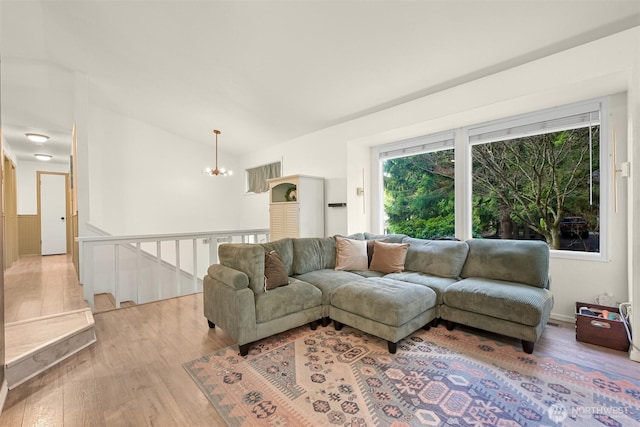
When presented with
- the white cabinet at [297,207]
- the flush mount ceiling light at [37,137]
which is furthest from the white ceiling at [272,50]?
the white cabinet at [297,207]

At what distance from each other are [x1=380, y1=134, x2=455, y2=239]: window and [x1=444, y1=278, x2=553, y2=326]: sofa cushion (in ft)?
4.17

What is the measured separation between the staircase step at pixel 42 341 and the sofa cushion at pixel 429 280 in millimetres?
2776

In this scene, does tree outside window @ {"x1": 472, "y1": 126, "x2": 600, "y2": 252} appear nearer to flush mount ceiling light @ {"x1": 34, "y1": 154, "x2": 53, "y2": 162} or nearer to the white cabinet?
the white cabinet

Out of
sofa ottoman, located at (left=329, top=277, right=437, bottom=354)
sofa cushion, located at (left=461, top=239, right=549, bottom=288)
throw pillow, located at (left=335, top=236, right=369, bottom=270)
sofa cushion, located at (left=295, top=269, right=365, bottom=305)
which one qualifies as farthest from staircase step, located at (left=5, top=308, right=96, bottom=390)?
sofa cushion, located at (left=461, top=239, right=549, bottom=288)

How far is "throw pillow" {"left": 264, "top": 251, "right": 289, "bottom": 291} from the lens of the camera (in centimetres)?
247

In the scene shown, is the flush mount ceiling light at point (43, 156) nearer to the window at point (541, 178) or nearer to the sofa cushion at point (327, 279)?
the sofa cushion at point (327, 279)

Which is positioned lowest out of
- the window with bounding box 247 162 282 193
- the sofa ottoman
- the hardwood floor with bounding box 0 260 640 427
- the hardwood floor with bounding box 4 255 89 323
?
the hardwood floor with bounding box 0 260 640 427

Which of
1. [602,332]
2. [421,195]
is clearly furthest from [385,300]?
[421,195]

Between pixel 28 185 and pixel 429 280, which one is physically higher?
pixel 28 185

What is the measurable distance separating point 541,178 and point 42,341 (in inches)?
188

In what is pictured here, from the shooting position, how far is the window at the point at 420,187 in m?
3.71

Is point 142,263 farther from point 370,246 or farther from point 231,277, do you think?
point 370,246

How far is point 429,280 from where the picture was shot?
9.12 feet

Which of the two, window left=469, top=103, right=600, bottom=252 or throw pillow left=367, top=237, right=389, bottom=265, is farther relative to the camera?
throw pillow left=367, top=237, right=389, bottom=265
